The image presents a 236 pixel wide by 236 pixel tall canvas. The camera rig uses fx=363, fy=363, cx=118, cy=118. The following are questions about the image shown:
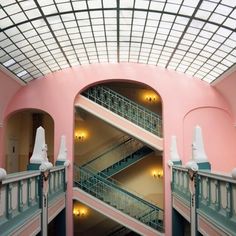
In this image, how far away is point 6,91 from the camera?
19656 millimetres

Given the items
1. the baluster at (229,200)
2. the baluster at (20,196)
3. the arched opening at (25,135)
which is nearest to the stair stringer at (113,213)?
the arched opening at (25,135)

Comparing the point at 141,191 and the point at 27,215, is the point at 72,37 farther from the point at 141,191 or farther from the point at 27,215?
the point at 141,191

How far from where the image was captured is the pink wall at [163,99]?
20.7 metres

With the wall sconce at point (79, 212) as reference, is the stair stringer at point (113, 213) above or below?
above

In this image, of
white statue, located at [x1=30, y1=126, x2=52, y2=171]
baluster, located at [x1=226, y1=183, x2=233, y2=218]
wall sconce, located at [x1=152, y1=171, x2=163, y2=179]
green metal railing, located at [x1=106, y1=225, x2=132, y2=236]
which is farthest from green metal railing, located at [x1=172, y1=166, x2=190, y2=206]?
green metal railing, located at [x1=106, y1=225, x2=132, y2=236]

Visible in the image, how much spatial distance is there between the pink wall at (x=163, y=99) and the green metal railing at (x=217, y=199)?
952 centimetres

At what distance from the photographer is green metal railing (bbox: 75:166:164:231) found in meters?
20.4

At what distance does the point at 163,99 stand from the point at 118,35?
4.92 m

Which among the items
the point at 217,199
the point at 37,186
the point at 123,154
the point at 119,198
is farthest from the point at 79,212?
the point at 217,199

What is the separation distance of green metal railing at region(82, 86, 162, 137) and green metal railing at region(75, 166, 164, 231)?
12.9 ft

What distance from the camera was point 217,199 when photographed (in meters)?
9.04

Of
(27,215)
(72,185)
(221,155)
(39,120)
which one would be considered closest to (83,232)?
(72,185)

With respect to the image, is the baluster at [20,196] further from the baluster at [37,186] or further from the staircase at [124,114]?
the staircase at [124,114]

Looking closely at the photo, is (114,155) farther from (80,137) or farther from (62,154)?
(62,154)
